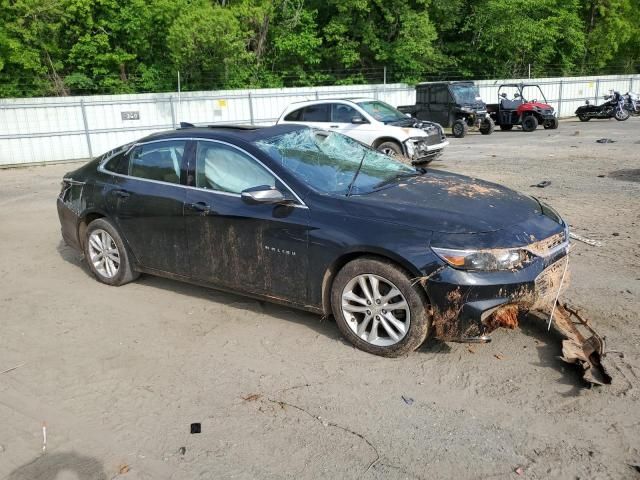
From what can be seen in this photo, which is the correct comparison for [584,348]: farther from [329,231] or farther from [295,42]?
[295,42]

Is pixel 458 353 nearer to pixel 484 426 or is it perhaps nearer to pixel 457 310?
pixel 457 310

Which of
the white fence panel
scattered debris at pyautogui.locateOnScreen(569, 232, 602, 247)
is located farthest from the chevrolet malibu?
the white fence panel

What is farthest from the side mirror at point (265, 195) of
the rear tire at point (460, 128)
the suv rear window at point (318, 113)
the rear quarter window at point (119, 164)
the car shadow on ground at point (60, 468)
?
the rear tire at point (460, 128)

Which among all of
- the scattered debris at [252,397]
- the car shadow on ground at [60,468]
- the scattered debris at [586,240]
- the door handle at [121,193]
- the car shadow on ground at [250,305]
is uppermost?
the door handle at [121,193]

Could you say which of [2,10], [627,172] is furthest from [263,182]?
[2,10]

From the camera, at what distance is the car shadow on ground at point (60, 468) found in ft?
10.4

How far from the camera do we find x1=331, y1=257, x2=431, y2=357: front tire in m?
4.09

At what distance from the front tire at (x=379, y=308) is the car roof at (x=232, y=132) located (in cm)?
156

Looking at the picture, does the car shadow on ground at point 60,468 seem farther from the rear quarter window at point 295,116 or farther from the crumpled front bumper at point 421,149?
the rear quarter window at point 295,116

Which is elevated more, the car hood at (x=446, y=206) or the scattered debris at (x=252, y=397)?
the car hood at (x=446, y=206)

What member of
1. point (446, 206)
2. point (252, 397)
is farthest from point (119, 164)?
point (446, 206)

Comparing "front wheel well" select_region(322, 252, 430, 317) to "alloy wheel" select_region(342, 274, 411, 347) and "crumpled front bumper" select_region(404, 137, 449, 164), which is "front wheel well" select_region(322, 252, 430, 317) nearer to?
"alloy wheel" select_region(342, 274, 411, 347)

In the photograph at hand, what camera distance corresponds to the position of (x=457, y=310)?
396cm

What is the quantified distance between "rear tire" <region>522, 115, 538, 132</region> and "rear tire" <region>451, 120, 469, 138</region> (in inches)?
96.0
